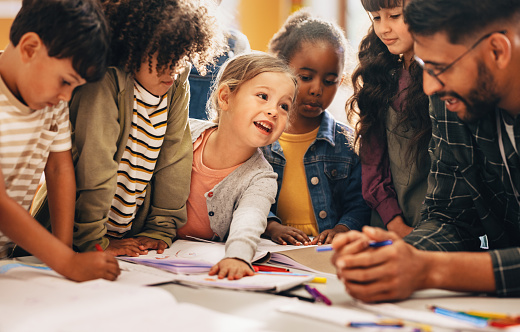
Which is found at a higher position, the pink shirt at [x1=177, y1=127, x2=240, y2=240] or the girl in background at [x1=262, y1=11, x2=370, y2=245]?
the girl in background at [x1=262, y1=11, x2=370, y2=245]

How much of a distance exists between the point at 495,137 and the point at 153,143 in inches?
33.5

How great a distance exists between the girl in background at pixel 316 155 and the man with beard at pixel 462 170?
477mm

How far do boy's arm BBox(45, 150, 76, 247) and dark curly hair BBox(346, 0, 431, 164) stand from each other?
0.92m

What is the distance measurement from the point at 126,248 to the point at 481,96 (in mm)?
905

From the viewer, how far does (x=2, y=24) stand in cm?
270

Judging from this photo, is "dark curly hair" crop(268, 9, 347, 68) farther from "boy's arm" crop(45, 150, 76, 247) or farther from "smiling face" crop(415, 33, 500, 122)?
"boy's arm" crop(45, 150, 76, 247)

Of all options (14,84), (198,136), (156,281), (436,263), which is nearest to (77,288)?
(156,281)

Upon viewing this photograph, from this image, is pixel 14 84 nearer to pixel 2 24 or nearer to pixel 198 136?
pixel 198 136

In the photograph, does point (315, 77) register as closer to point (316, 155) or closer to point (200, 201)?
point (316, 155)

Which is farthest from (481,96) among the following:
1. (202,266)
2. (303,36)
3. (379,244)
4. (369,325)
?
(303,36)

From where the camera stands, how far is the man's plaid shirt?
1.13 m

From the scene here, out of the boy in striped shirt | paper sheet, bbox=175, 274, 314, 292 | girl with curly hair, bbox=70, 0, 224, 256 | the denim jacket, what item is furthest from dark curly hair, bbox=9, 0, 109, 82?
the denim jacket

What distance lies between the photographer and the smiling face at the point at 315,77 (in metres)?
1.86

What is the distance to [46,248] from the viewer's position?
3.34ft
